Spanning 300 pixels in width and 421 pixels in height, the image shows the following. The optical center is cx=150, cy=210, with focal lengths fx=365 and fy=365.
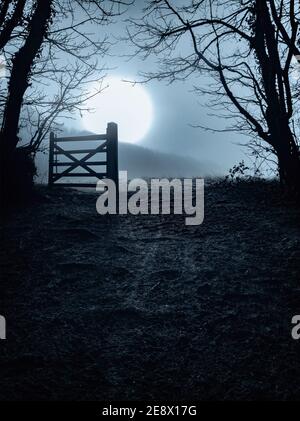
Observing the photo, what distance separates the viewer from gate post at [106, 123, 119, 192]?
34.5 ft

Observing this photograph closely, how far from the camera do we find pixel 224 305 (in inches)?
178

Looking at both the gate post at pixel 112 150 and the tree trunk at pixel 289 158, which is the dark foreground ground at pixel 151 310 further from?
the gate post at pixel 112 150

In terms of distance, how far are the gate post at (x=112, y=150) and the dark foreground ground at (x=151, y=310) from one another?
3227 mm

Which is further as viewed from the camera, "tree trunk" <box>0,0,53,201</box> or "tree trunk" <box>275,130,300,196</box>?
"tree trunk" <box>0,0,53,201</box>

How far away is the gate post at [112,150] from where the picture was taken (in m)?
10.5

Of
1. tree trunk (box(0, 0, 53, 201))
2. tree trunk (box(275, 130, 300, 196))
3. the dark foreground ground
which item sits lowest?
the dark foreground ground

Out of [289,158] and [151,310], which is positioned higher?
[289,158]

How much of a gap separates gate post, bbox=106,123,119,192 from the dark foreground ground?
3227 mm

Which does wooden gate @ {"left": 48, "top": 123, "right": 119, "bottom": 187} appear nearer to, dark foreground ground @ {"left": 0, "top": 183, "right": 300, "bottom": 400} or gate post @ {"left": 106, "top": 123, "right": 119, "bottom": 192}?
gate post @ {"left": 106, "top": 123, "right": 119, "bottom": 192}

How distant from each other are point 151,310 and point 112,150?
6.79 m

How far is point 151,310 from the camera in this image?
4508 millimetres

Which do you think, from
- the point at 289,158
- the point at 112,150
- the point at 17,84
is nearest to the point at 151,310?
the point at 289,158

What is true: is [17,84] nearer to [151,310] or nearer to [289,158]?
[289,158]

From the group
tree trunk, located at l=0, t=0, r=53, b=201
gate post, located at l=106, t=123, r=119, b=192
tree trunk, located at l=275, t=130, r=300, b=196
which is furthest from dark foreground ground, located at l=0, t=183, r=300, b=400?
gate post, located at l=106, t=123, r=119, b=192
